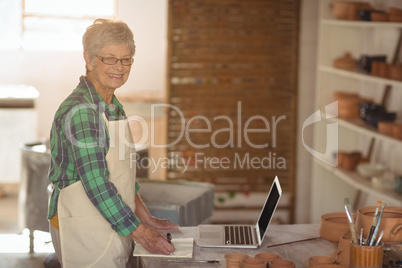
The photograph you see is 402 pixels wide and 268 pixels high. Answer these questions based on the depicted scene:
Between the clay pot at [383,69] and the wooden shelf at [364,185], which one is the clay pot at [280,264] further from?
the clay pot at [383,69]

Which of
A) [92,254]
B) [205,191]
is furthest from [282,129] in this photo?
[92,254]

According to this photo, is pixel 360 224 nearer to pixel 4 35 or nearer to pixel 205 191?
pixel 205 191

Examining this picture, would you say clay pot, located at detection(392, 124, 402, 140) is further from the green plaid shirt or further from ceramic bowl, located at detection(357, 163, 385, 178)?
the green plaid shirt

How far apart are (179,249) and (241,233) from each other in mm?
321

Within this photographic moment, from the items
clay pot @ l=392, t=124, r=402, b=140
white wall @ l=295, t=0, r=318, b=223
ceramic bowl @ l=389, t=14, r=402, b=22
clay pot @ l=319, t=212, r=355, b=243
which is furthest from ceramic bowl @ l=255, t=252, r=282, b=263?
white wall @ l=295, t=0, r=318, b=223

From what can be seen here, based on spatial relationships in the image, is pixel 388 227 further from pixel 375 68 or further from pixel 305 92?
pixel 305 92

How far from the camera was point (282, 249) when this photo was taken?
97.0 inches

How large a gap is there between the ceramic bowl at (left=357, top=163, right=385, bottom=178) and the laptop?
212cm

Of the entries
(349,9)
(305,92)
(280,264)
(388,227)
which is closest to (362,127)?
(349,9)

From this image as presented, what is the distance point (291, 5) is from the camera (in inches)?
211

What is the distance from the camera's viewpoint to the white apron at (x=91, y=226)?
240 cm

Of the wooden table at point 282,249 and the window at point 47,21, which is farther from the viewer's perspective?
the window at point 47,21

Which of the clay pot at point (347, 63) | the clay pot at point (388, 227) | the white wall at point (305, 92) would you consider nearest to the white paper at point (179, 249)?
the clay pot at point (388, 227)

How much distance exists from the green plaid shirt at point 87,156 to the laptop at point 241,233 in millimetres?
349
